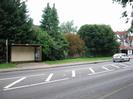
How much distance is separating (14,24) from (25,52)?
3.91 m

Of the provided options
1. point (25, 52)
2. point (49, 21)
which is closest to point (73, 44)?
point (49, 21)

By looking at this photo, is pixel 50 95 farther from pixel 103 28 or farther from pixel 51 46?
pixel 103 28

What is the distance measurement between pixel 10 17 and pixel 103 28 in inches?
1338

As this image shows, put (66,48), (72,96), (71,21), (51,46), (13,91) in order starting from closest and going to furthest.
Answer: (72,96)
(13,91)
(51,46)
(66,48)
(71,21)

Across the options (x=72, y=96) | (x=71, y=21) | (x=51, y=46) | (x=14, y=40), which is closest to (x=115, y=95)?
(x=72, y=96)

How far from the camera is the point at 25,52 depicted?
132ft

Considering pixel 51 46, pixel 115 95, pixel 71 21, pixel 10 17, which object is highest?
pixel 71 21

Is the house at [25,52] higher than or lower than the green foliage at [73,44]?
lower

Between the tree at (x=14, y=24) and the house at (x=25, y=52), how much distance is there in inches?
31.7

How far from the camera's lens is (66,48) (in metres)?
53.5

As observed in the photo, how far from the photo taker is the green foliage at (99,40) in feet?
220

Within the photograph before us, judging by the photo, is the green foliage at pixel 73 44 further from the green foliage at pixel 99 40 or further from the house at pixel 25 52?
the house at pixel 25 52

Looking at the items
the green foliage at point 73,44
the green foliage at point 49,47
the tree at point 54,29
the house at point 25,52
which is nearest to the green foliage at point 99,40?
the green foliage at point 73,44

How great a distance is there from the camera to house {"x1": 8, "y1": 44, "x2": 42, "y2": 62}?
38797mm
